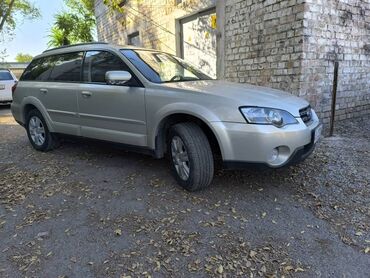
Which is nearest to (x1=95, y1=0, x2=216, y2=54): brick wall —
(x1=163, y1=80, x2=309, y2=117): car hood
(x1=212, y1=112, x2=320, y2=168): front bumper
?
(x1=163, y1=80, x2=309, y2=117): car hood

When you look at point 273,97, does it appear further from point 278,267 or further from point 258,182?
point 278,267

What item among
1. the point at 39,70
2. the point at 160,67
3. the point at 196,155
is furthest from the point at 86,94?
the point at 196,155

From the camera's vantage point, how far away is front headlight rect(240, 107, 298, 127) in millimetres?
3182

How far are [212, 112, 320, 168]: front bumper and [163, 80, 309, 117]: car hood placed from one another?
0.23 metres

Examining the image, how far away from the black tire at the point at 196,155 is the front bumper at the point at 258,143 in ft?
0.67

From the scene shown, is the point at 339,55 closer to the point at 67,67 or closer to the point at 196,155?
the point at 196,155

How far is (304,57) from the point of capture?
617cm

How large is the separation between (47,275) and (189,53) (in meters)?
8.08

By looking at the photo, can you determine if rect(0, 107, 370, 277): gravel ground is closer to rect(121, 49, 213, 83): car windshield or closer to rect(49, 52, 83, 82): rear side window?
rect(121, 49, 213, 83): car windshield

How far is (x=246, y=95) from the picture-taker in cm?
343

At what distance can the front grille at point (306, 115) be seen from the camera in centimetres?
356

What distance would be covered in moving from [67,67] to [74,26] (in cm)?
2017

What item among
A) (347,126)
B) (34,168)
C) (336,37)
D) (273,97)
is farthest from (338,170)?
(34,168)

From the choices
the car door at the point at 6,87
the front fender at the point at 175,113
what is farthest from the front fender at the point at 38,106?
the car door at the point at 6,87
